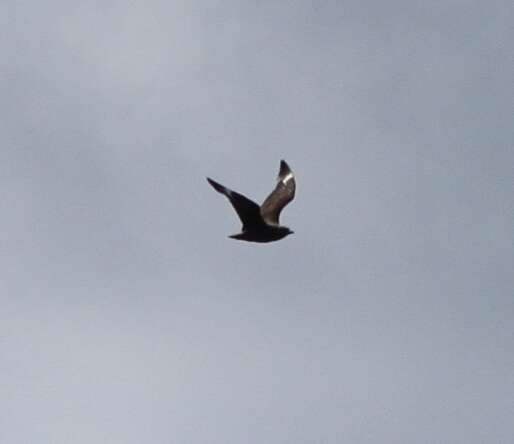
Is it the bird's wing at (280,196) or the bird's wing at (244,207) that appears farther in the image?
the bird's wing at (280,196)

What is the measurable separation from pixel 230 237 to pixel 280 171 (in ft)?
22.7

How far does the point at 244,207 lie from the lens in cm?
4125

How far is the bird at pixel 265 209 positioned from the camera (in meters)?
40.7

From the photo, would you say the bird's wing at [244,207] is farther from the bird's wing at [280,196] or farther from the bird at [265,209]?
the bird's wing at [280,196]

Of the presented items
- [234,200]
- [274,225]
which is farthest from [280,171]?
[234,200]

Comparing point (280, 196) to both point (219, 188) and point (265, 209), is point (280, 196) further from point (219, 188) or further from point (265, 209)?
point (219, 188)

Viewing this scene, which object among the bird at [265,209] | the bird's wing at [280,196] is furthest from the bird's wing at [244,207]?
the bird's wing at [280,196]

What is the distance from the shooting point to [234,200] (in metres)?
40.6

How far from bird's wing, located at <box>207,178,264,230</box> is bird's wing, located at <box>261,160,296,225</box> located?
1912mm

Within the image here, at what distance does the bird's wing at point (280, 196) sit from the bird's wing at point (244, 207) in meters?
1.91

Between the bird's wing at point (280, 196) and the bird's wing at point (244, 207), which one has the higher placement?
the bird's wing at point (280, 196)

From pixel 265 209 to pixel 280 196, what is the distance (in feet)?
4.62

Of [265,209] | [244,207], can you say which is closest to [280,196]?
[265,209]

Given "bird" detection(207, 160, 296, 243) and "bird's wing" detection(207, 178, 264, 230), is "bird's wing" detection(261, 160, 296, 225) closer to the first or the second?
"bird" detection(207, 160, 296, 243)
